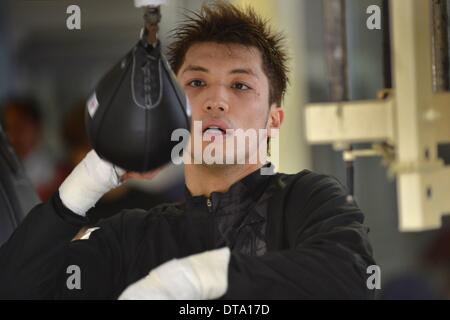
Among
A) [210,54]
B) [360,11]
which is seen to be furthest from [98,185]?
[360,11]

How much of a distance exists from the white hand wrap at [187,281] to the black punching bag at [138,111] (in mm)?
132

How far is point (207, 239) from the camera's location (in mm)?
1299

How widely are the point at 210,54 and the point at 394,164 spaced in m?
0.43

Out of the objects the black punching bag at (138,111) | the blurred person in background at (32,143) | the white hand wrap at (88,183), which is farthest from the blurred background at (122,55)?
the black punching bag at (138,111)

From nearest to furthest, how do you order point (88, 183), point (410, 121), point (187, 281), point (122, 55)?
point (410, 121)
point (187, 281)
point (88, 183)
point (122, 55)

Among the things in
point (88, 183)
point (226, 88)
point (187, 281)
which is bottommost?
point (187, 281)

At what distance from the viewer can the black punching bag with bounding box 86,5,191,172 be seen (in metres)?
1.09

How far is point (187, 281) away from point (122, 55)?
47cm

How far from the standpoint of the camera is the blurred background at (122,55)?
1284 mm

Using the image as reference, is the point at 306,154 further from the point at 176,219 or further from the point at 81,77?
the point at 81,77

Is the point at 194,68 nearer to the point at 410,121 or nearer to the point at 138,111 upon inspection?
the point at 138,111

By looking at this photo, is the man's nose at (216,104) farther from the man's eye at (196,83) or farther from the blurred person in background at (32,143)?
the blurred person in background at (32,143)

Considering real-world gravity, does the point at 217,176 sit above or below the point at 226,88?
below

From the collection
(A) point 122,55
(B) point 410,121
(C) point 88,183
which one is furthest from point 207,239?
(B) point 410,121
